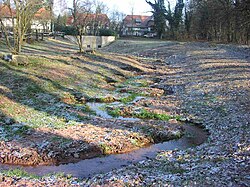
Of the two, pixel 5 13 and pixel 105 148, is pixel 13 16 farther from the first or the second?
pixel 105 148

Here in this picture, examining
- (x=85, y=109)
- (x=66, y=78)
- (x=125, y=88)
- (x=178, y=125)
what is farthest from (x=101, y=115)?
(x=66, y=78)

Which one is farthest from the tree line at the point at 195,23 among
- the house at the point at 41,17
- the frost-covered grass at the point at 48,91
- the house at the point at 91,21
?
the frost-covered grass at the point at 48,91

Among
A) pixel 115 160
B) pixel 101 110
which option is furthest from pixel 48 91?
pixel 115 160

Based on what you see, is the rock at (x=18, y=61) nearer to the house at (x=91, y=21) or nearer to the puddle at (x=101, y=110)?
the puddle at (x=101, y=110)

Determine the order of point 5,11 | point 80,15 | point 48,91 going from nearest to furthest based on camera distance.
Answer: point 48,91 → point 5,11 → point 80,15

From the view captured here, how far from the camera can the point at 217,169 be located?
8367mm

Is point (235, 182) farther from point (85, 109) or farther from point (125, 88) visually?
point (125, 88)

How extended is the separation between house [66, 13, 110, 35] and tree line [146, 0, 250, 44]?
13645 mm

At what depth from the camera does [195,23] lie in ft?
236

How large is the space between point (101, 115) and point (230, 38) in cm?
5190

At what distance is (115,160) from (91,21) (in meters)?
51.4

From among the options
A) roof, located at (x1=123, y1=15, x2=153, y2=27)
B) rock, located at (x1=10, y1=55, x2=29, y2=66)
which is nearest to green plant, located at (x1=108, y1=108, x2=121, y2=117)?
rock, located at (x1=10, y1=55, x2=29, y2=66)

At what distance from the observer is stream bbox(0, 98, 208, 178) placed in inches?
367

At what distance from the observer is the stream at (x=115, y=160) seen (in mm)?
9329
